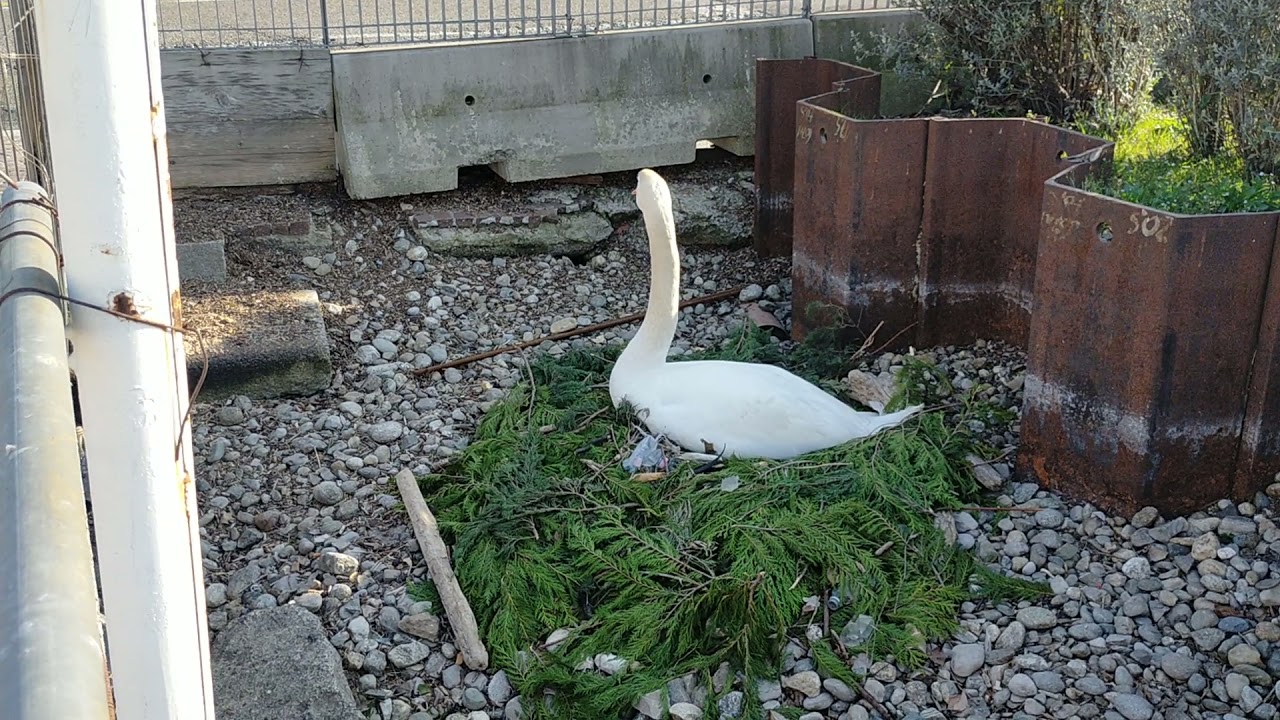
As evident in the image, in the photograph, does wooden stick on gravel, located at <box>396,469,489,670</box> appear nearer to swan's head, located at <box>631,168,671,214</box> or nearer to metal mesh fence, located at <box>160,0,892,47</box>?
swan's head, located at <box>631,168,671,214</box>

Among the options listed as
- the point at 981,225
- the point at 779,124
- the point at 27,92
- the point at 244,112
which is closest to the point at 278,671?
the point at 27,92

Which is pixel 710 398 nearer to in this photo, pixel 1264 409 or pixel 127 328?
pixel 1264 409

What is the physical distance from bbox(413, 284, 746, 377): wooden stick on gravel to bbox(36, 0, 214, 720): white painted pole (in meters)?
5.25

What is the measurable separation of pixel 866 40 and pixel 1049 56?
187 cm

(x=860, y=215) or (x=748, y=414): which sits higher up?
(x=860, y=215)

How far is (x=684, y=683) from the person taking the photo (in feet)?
14.7

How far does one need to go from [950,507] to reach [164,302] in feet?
13.6

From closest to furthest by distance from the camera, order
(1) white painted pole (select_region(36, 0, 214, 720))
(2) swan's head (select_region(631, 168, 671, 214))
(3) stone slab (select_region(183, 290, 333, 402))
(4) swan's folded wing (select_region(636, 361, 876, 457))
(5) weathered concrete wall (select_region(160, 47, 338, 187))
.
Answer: (1) white painted pole (select_region(36, 0, 214, 720)) < (4) swan's folded wing (select_region(636, 361, 876, 457)) < (2) swan's head (select_region(631, 168, 671, 214)) < (3) stone slab (select_region(183, 290, 333, 402)) < (5) weathered concrete wall (select_region(160, 47, 338, 187))

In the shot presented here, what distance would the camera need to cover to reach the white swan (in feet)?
18.6

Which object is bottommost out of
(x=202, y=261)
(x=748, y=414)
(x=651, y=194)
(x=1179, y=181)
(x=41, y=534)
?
(x=748, y=414)

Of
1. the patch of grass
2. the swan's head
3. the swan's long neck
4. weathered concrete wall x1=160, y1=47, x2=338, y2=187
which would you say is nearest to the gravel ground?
the swan's long neck

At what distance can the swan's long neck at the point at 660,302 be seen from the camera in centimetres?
605

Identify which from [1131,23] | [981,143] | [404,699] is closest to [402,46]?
[981,143]

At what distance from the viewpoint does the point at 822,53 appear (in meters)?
9.04
